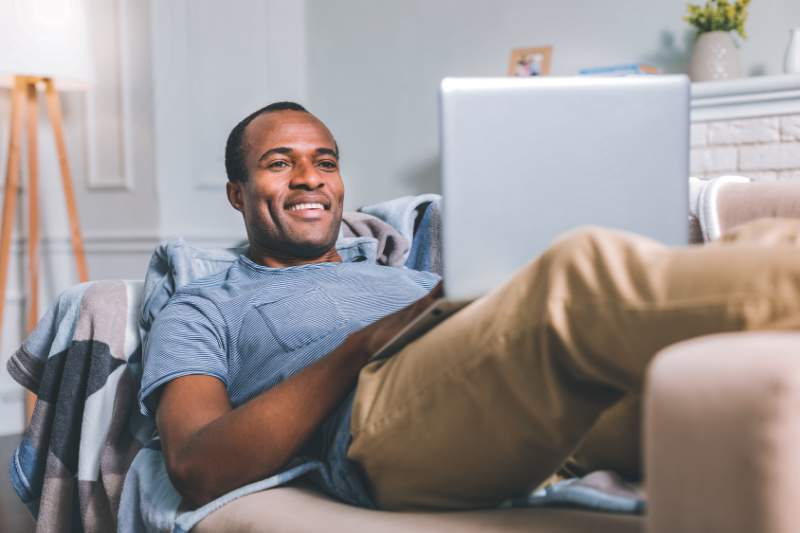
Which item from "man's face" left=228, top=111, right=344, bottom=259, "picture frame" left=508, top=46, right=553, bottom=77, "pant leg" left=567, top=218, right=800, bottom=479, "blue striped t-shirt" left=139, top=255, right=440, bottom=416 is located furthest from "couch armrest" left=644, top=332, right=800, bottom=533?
"picture frame" left=508, top=46, right=553, bottom=77

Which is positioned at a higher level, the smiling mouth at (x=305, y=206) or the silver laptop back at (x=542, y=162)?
the silver laptop back at (x=542, y=162)

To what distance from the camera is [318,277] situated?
156 centimetres

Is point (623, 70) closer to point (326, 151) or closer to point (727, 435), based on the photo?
point (326, 151)

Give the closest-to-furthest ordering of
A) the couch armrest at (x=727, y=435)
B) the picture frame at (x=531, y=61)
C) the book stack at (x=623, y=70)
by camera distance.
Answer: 1. the couch armrest at (x=727, y=435)
2. the book stack at (x=623, y=70)
3. the picture frame at (x=531, y=61)

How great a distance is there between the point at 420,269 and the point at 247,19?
1984mm

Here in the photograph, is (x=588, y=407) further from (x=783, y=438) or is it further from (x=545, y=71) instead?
(x=545, y=71)

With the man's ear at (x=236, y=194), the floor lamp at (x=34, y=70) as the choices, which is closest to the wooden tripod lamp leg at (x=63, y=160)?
the floor lamp at (x=34, y=70)

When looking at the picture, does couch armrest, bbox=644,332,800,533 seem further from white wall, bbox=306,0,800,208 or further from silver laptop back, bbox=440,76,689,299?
white wall, bbox=306,0,800,208

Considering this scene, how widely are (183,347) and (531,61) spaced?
2.39 meters

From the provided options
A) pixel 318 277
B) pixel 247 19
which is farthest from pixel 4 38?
pixel 318 277

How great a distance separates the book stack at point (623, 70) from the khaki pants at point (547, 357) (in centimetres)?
212

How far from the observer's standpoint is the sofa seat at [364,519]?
34.9 inches

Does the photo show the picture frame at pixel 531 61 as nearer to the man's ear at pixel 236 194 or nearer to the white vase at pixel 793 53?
the white vase at pixel 793 53

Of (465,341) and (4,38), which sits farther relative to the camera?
(4,38)
